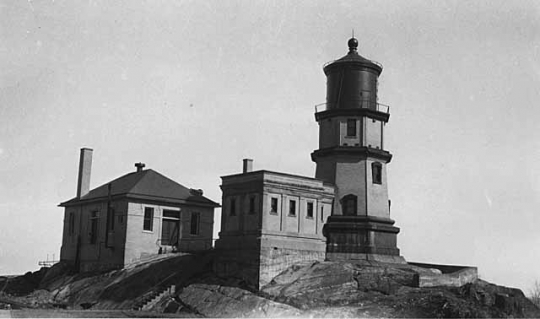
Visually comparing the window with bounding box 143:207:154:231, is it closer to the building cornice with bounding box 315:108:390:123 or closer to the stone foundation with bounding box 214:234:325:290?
the stone foundation with bounding box 214:234:325:290

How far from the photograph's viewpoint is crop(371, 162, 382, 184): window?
41938 millimetres

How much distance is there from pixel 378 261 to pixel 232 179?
29.7 feet

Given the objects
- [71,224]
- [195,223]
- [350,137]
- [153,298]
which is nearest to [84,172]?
[71,224]

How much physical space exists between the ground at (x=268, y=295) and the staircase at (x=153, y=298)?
1.9 inches

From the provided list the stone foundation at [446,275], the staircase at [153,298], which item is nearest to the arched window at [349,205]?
the stone foundation at [446,275]

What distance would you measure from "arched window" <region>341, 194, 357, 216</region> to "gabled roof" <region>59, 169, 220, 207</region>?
8.56 metres

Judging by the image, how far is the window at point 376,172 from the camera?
138 ft

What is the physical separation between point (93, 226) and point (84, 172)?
14.4ft

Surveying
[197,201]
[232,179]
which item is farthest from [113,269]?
[232,179]

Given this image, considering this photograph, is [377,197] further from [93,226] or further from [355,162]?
[93,226]

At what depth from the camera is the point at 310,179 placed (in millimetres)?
39625

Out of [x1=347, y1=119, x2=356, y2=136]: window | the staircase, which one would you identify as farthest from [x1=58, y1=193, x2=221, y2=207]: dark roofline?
[x1=347, y1=119, x2=356, y2=136]: window

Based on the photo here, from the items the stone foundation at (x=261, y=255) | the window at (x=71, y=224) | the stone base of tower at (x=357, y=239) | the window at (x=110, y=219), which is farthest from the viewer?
the window at (x=71, y=224)

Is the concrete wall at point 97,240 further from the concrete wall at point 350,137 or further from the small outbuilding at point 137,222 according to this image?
the concrete wall at point 350,137
